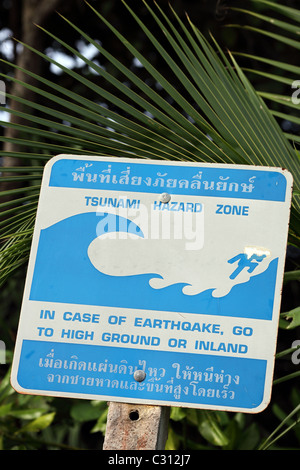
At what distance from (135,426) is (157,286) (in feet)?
0.77

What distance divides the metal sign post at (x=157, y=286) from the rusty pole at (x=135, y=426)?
0.08 feet

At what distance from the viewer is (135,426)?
105cm

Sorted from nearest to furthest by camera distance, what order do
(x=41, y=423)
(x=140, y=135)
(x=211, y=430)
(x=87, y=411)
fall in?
1. (x=140, y=135)
2. (x=211, y=430)
3. (x=41, y=423)
4. (x=87, y=411)

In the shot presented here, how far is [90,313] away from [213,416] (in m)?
1.35

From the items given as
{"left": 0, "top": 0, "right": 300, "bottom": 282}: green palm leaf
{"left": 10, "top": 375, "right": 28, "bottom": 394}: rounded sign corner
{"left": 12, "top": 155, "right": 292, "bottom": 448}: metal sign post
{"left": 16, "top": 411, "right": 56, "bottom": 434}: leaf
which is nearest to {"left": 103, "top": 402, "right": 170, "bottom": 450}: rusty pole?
{"left": 12, "top": 155, "right": 292, "bottom": 448}: metal sign post

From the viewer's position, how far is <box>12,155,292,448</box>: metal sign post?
1.03 metres

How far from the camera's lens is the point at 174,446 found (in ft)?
7.45

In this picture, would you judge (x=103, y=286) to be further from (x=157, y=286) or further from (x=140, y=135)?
(x=140, y=135)

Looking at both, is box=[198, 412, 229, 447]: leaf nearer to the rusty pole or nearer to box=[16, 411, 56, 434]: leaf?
box=[16, 411, 56, 434]: leaf

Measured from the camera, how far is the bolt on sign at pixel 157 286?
3.37 feet

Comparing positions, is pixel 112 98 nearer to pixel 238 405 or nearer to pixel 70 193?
Result: pixel 70 193

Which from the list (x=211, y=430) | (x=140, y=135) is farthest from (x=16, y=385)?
(x=211, y=430)

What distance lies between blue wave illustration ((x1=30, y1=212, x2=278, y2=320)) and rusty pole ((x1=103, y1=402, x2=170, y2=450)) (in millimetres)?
169

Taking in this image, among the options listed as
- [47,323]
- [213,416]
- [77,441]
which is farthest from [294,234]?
[77,441]
